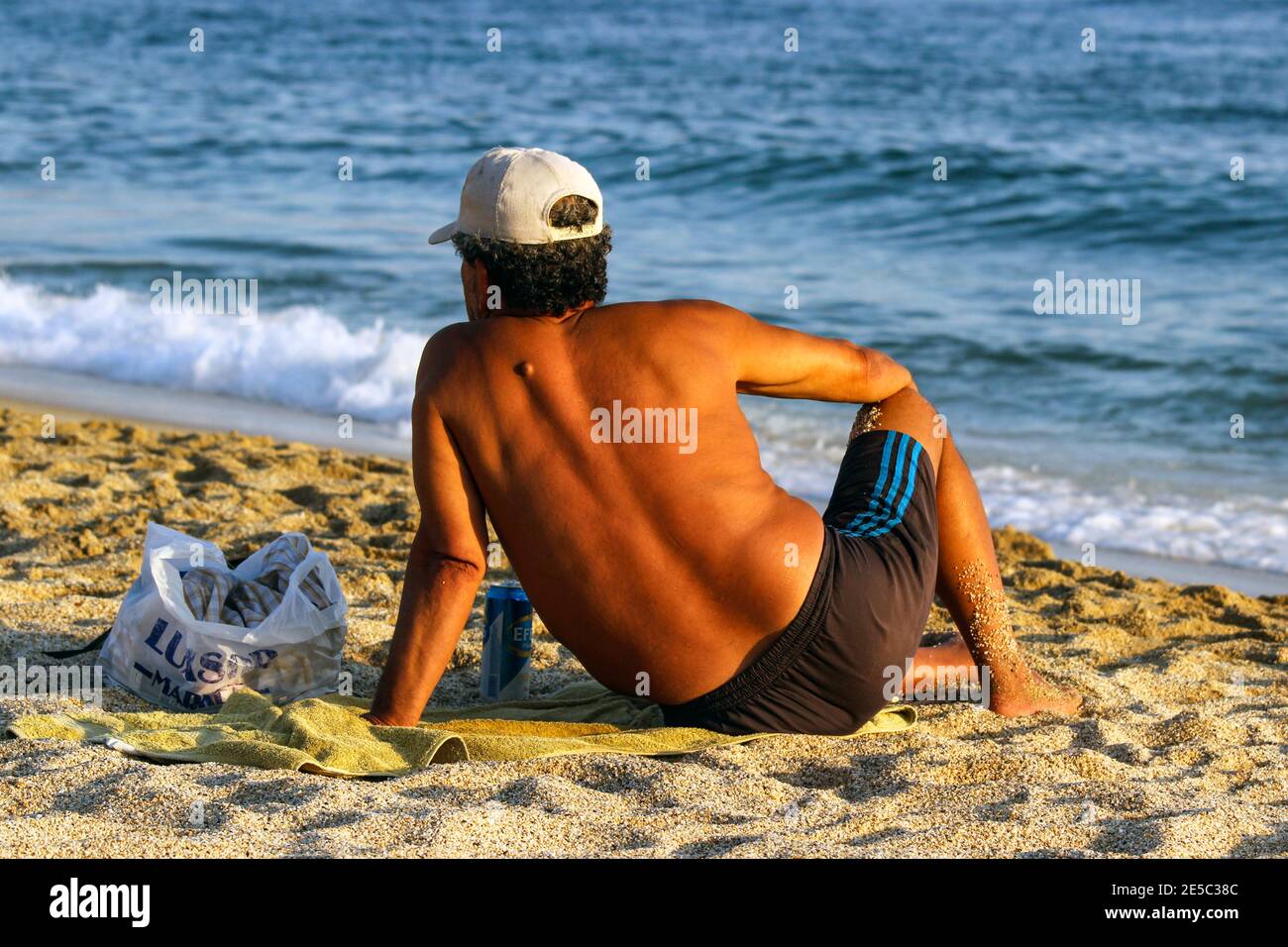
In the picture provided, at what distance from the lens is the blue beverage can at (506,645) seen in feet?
11.7

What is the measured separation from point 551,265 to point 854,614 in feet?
3.09

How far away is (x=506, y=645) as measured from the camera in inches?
142

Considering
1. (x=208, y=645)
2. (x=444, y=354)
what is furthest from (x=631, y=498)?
(x=208, y=645)

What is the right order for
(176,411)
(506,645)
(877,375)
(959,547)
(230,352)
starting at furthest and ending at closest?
(230,352)
(176,411)
(506,645)
(959,547)
(877,375)

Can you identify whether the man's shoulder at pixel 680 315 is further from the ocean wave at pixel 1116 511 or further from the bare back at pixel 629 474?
the ocean wave at pixel 1116 511

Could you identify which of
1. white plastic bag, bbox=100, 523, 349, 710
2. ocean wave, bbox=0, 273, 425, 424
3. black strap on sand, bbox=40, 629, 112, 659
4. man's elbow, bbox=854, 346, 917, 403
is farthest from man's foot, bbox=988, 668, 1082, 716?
ocean wave, bbox=0, 273, 425, 424

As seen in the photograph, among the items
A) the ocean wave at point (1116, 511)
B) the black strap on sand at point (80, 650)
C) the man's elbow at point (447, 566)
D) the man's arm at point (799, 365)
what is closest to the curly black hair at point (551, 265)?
the man's arm at point (799, 365)

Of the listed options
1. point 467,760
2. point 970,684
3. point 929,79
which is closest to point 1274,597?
point 970,684

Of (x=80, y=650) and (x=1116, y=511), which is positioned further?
(x=1116, y=511)

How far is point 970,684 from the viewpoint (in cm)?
353

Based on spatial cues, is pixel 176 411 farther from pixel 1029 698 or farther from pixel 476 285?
pixel 1029 698

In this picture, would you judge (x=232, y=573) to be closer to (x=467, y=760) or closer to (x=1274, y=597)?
(x=467, y=760)

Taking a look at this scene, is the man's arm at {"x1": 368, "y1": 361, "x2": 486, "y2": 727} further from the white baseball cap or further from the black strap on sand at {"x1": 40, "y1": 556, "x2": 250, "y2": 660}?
the black strap on sand at {"x1": 40, "y1": 556, "x2": 250, "y2": 660}

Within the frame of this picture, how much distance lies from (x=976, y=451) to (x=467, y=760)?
446 centimetres
